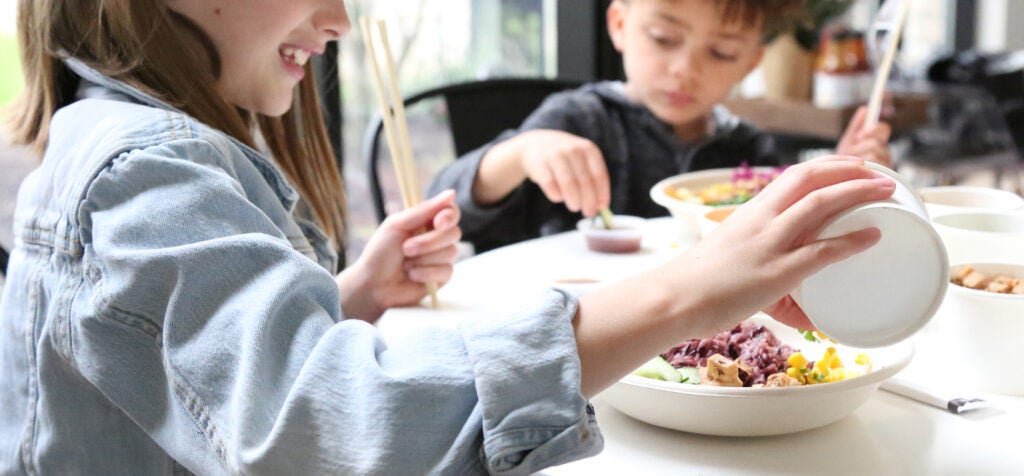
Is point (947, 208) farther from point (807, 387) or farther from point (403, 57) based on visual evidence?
point (403, 57)

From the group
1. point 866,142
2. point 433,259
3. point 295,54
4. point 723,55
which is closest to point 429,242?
point 433,259

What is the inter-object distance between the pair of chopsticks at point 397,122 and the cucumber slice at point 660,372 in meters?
0.37

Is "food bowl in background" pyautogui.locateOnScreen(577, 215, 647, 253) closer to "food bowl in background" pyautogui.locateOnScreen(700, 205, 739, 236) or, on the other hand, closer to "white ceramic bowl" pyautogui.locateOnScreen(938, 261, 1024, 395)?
"food bowl in background" pyautogui.locateOnScreen(700, 205, 739, 236)

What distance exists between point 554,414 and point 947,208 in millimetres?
625

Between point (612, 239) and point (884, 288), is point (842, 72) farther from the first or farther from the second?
point (884, 288)

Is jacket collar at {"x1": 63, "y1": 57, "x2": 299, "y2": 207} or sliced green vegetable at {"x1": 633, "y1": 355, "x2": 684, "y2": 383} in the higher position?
jacket collar at {"x1": 63, "y1": 57, "x2": 299, "y2": 207}

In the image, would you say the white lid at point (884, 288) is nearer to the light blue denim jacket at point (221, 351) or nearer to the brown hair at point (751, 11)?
the light blue denim jacket at point (221, 351)

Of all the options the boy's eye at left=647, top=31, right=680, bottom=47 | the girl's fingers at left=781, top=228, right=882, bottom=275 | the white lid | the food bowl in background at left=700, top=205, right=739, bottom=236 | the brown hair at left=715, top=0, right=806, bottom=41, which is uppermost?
the girl's fingers at left=781, top=228, right=882, bottom=275

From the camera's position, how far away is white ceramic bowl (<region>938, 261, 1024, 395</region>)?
0.81 m

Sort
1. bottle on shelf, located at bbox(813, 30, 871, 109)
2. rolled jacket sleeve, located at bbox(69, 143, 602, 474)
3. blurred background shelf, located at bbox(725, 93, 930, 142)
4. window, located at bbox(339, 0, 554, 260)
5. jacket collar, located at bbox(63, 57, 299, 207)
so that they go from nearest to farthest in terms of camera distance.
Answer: rolled jacket sleeve, located at bbox(69, 143, 602, 474), jacket collar, located at bbox(63, 57, 299, 207), window, located at bbox(339, 0, 554, 260), blurred background shelf, located at bbox(725, 93, 930, 142), bottle on shelf, located at bbox(813, 30, 871, 109)

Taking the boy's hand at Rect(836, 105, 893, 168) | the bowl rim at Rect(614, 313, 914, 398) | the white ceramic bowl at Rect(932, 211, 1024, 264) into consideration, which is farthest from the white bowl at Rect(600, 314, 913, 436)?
the boy's hand at Rect(836, 105, 893, 168)

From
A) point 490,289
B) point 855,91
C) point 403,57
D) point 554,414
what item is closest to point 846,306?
point 554,414

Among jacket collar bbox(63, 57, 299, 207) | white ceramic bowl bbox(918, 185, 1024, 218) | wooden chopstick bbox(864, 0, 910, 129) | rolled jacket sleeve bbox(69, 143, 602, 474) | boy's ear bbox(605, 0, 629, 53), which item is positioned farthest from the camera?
boy's ear bbox(605, 0, 629, 53)

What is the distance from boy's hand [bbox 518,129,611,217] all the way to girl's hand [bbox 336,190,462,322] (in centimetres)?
22
